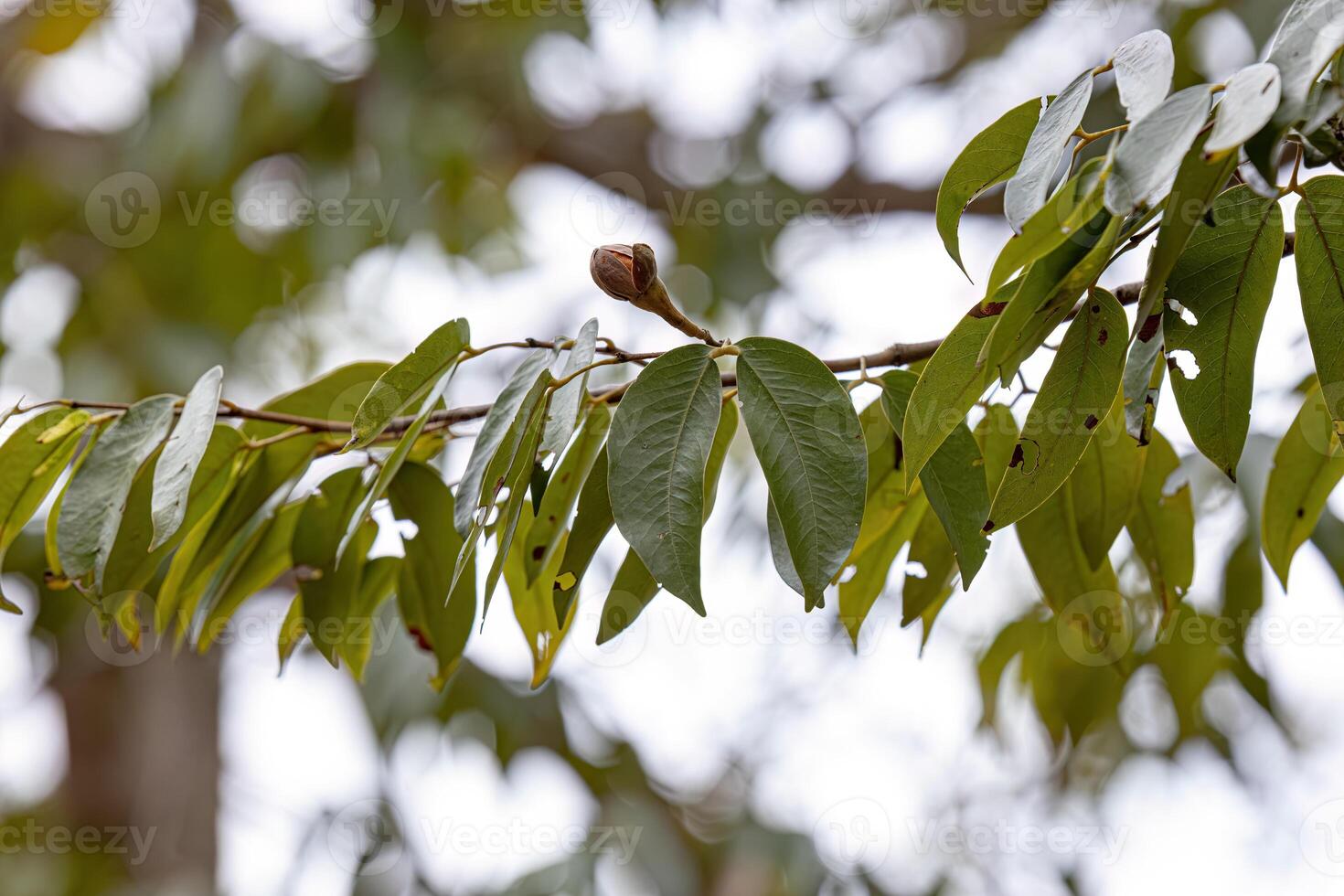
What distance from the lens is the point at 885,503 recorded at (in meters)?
0.62

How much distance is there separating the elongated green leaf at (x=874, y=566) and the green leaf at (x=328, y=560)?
28 centimetres

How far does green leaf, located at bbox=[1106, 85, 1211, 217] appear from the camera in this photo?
34 centimetres

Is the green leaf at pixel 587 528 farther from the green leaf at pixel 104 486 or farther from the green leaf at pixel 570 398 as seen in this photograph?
the green leaf at pixel 104 486

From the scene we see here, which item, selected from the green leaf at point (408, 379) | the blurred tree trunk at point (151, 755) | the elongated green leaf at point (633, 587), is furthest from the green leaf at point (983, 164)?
the blurred tree trunk at point (151, 755)

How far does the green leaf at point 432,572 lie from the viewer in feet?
2.07

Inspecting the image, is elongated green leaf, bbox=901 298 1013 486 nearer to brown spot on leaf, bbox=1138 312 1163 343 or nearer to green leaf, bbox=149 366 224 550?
brown spot on leaf, bbox=1138 312 1163 343

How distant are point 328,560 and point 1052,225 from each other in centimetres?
45

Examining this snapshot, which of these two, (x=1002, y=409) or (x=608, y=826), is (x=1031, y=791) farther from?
(x=1002, y=409)

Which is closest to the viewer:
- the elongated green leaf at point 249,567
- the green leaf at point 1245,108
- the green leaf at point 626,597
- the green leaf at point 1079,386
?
the green leaf at point 1245,108

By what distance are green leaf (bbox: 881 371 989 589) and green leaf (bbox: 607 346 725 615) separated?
3.8 inches

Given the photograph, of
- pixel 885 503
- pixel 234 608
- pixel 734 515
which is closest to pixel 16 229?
pixel 734 515

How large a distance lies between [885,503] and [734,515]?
92cm

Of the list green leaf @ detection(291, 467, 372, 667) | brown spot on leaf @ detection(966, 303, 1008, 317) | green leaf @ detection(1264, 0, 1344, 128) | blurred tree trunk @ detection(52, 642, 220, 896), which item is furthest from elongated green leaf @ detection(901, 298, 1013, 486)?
blurred tree trunk @ detection(52, 642, 220, 896)

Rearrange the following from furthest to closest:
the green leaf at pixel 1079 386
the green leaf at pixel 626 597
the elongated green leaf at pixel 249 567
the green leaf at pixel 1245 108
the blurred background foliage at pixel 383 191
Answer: the blurred background foliage at pixel 383 191 < the elongated green leaf at pixel 249 567 < the green leaf at pixel 626 597 < the green leaf at pixel 1079 386 < the green leaf at pixel 1245 108
